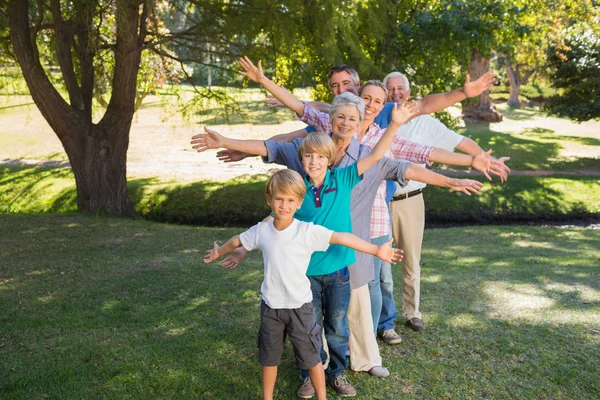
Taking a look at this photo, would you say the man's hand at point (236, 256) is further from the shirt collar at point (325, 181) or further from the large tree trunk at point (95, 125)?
the large tree trunk at point (95, 125)

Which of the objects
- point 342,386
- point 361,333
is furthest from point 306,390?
point 361,333

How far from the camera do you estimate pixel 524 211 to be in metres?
12.6

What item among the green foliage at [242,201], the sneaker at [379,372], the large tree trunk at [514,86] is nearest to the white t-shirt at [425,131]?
the sneaker at [379,372]

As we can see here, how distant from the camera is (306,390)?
371 centimetres

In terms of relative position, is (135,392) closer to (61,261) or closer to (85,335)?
(85,335)

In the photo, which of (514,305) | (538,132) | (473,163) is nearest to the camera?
(473,163)

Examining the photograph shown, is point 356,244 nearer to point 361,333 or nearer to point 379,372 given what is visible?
point 361,333

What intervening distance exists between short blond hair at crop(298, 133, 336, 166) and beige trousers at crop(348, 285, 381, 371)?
92 centimetres

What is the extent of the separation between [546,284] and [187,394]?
3933mm

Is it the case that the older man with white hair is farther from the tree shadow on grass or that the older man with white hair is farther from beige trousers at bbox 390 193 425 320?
the tree shadow on grass

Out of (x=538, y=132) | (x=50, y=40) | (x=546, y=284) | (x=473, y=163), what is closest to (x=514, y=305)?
(x=546, y=284)

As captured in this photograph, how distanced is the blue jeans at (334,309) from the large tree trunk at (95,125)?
7170 millimetres

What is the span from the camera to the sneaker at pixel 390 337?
4484 millimetres

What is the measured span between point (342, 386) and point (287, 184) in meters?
1.35
